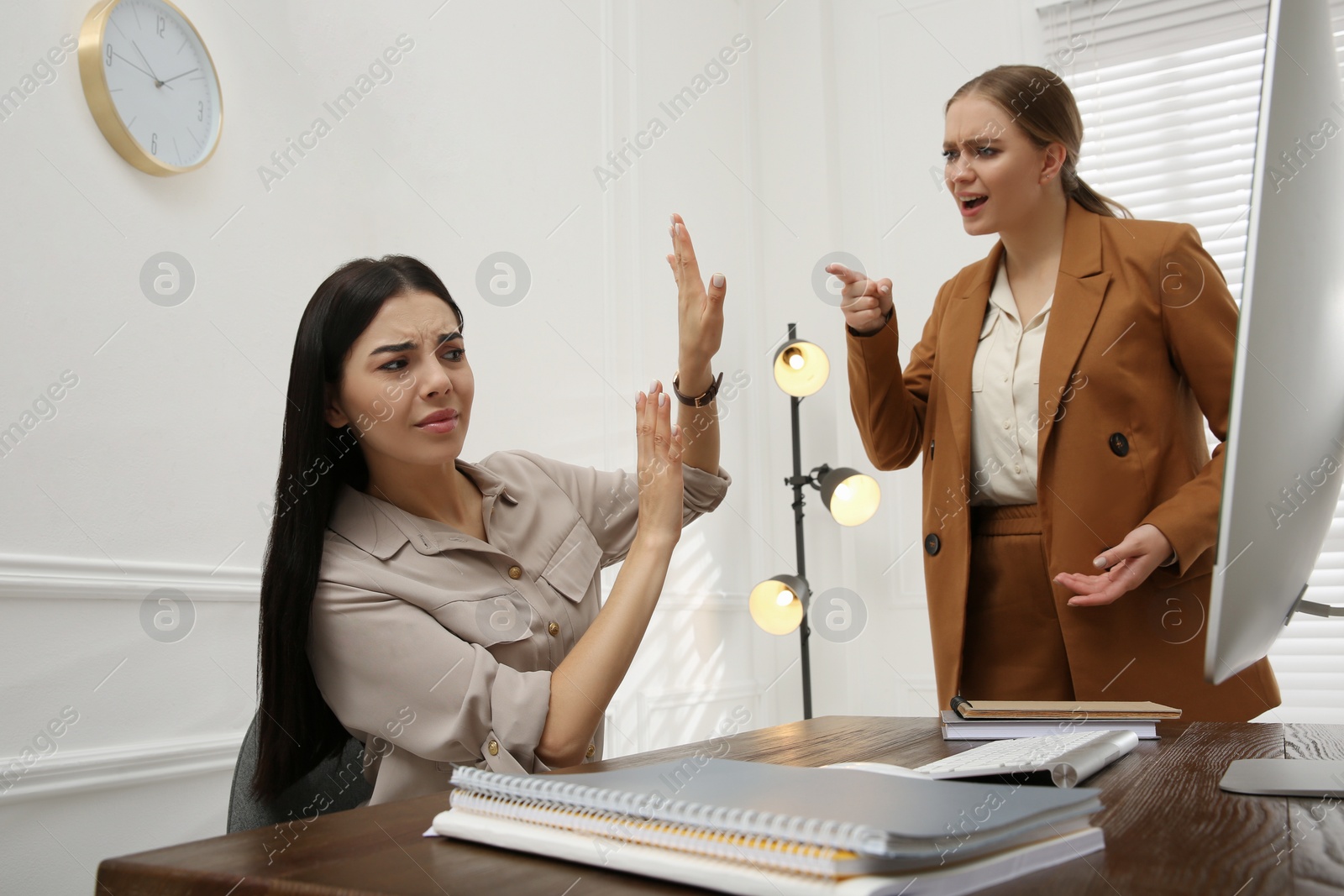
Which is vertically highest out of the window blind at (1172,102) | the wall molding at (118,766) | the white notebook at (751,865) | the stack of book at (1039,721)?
the window blind at (1172,102)

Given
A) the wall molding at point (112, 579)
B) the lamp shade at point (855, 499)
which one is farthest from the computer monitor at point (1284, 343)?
the lamp shade at point (855, 499)

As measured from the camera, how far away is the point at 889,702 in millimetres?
3676

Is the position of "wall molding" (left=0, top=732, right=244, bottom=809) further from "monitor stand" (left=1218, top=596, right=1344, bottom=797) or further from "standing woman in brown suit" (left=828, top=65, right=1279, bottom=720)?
"monitor stand" (left=1218, top=596, right=1344, bottom=797)

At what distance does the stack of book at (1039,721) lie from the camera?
3.38 ft

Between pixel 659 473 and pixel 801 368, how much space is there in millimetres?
2290

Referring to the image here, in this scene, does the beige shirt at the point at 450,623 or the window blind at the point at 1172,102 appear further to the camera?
the window blind at the point at 1172,102

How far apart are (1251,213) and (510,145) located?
2.57m

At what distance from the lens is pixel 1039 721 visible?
3.41ft

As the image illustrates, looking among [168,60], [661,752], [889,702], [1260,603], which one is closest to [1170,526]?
[661,752]

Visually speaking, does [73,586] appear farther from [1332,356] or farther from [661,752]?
[1332,356]

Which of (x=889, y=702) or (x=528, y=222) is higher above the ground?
(x=528, y=222)

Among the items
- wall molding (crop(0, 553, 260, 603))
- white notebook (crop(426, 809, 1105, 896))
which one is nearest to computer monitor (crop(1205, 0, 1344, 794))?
white notebook (crop(426, 809, 1105, 896))

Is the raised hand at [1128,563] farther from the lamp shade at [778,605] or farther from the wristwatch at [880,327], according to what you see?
the lamp shade at [778,605]

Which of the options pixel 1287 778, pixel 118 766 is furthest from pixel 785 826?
pixel 118 766
